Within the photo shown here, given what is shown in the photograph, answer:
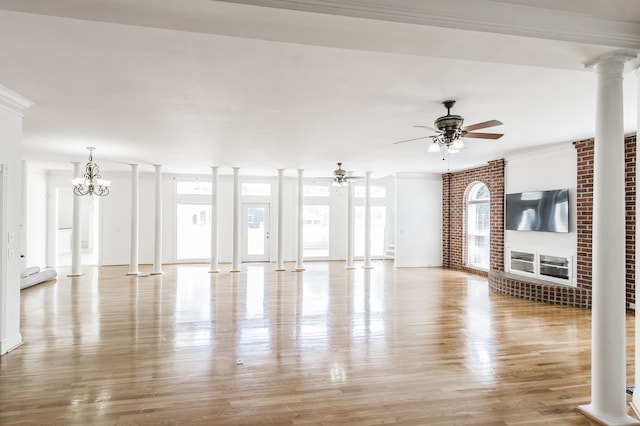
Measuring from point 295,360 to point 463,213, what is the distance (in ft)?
24.3

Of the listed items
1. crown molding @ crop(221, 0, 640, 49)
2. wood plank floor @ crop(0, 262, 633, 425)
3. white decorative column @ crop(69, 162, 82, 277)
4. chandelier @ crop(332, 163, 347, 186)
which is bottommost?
wood plank floor @ crop(0, 262, 633, 425)

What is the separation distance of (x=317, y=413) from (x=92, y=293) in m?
5.77

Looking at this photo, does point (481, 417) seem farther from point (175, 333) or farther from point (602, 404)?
point (175, 333)

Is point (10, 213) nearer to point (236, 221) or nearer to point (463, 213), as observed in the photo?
point (236, 221)

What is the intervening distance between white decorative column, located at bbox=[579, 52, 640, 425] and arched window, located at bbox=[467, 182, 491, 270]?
639 cm

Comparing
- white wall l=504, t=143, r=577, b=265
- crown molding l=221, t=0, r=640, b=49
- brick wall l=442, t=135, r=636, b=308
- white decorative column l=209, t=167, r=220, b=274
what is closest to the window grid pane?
white decorative column l=209, t=167, r=220, b=274

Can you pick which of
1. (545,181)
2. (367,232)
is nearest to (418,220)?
(367,232)

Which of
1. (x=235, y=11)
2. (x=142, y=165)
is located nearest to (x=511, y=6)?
(x=235, y=11)

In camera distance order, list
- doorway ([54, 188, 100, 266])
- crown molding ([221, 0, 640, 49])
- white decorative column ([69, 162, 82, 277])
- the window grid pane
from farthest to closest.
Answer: the window grid pane, doorway ([54, 188, 100, 266]), white decorative column ([69, 162, 82, 277]), crown molding ([221, 0, 640, 49])

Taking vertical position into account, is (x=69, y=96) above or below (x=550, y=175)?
above

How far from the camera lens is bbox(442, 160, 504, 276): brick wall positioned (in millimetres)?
7801

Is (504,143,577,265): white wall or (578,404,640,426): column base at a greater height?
(504,143,577,265): white wall

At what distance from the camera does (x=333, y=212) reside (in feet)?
37.4

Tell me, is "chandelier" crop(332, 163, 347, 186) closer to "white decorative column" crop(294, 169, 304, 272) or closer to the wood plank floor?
"white decorative column" crop(294, 169, 304, 272)
